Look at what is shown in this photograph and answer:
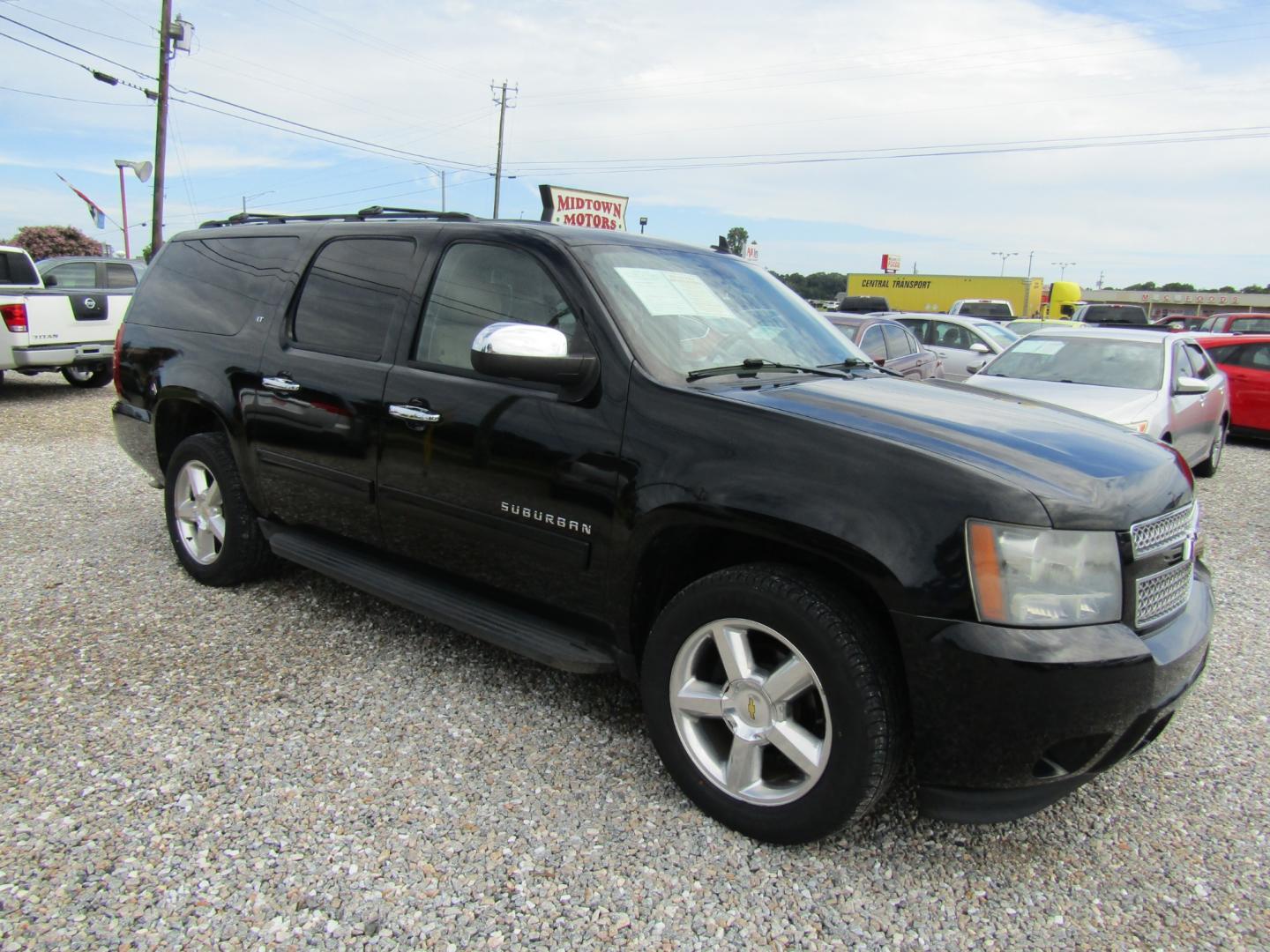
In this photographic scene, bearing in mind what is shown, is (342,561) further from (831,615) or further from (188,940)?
(831,615)

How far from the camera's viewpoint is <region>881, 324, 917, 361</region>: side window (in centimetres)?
1144

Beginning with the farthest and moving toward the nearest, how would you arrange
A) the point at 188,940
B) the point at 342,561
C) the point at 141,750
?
1. the point at 342,561
2. the point at 141,750
3. the point at 188,940

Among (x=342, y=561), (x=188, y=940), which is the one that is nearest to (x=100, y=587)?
(x=342, y=561)

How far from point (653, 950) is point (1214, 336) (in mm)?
12483

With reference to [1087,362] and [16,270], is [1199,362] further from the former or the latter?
[16,270]

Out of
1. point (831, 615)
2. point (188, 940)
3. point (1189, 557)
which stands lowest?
point (188, 940)

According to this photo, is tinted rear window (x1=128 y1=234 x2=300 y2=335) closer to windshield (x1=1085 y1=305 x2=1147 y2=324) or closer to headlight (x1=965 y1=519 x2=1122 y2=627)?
headlight (x1=965 y1=519 x2=1122 y2=627)

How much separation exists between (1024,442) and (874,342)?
359 inches

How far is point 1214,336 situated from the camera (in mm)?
11469

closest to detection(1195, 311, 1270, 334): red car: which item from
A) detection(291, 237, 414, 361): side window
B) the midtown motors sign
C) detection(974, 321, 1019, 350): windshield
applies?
detection(974, 321, 1019, 350): windshield

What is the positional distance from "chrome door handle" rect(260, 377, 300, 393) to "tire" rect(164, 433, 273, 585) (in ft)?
1.79

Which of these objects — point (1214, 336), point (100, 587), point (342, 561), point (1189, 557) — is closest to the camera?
point (1189, 557)

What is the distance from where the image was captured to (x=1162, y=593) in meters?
2.34

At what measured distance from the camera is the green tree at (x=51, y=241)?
5222 cm
